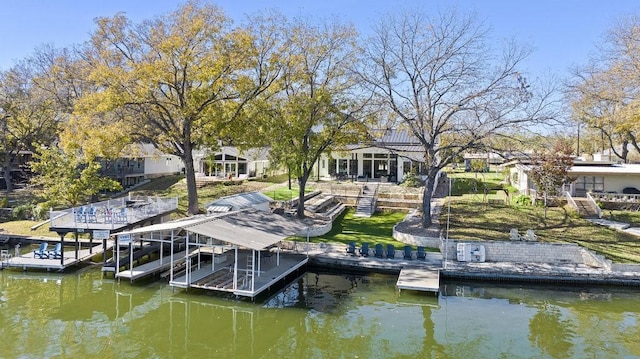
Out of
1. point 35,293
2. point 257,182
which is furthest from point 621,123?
point 35,293

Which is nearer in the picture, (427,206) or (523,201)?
(427,206)

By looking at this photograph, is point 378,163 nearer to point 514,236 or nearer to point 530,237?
point 514,236

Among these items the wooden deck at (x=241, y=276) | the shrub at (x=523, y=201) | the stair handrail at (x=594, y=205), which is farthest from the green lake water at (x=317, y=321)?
the shrub at (x=523, y=201)

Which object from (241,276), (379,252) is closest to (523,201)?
(379,252)

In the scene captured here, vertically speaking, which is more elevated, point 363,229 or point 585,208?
point 585,208

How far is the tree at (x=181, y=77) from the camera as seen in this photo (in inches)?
954

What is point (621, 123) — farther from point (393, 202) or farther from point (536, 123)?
point (393, 202)

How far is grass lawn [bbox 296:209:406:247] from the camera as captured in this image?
24.3m

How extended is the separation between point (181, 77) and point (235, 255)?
12809 mm

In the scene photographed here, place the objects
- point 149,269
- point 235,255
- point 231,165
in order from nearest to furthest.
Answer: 1. point 235,255
2. point 149,269
3. point 231,165

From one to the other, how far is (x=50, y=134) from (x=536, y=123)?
40260 mm

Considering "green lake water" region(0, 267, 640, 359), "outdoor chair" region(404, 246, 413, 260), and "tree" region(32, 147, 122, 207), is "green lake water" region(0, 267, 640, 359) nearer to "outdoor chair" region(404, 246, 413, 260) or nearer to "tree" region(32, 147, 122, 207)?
"outdoor chair" region(404, 246, 413, 260)

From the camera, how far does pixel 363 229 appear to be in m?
26.8

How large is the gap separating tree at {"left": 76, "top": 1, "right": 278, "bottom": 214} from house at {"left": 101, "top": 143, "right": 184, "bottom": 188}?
504 inches
